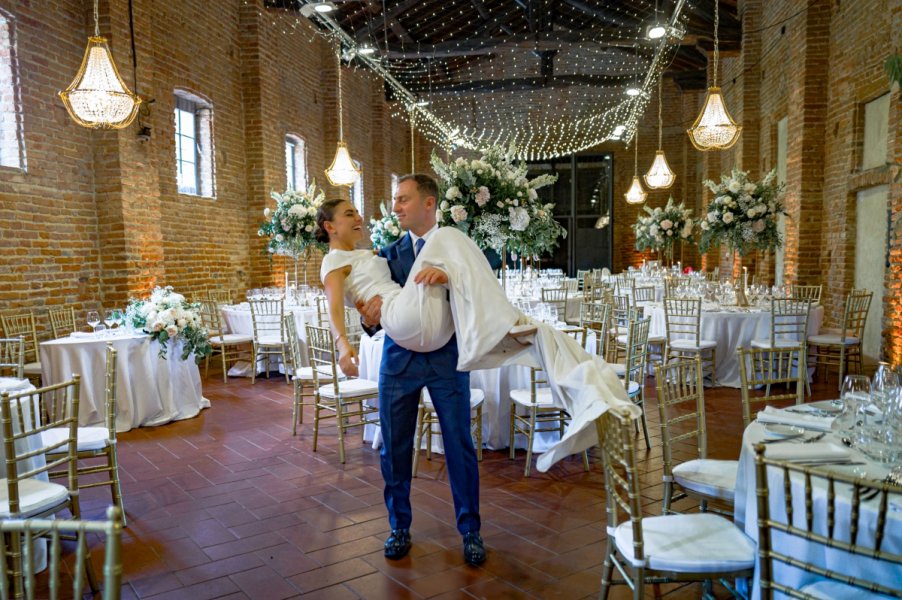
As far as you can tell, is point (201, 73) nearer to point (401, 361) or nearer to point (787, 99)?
point (401, 361)

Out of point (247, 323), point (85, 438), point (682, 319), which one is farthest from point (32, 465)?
point (682, 319)

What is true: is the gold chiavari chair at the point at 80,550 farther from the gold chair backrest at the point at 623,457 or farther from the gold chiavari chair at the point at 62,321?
the gold chiavari chair at the point at 62,321

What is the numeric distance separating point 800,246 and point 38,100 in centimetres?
974

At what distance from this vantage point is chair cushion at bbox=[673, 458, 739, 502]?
2.71 m

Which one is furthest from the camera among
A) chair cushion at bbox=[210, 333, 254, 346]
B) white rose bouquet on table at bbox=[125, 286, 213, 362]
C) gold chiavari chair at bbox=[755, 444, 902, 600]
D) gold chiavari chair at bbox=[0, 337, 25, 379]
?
chair cushion at bbox=[210, 333, 254, 346]

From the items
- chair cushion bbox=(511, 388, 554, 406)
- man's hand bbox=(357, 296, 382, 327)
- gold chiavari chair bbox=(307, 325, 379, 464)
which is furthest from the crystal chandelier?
chair cushion bbox=(511, 388, 554, 406)

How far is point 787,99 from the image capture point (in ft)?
34.3

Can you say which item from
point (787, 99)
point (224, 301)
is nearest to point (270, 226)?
point (224, 301)

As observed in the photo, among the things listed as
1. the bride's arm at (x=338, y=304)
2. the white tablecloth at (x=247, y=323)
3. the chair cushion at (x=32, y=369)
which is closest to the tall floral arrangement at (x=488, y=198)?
the bride's arm at (x=338, y=304)

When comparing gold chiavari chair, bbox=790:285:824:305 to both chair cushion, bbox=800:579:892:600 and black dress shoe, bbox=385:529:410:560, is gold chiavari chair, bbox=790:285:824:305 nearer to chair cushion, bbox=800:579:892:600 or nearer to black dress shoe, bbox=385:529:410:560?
black dress shoe, bbox=385:529:410:560

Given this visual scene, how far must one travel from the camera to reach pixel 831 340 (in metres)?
6.84

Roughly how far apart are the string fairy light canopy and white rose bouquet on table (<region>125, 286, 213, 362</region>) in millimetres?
5377

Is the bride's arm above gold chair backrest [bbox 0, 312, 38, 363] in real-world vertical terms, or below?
above

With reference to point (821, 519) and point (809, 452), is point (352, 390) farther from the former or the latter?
point (821, 519)
